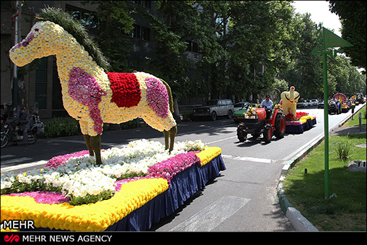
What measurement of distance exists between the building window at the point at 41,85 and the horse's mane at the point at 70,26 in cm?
1764

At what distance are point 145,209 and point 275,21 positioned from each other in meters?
26.4

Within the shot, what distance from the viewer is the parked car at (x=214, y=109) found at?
83.7ft

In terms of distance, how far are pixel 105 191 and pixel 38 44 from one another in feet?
9.53

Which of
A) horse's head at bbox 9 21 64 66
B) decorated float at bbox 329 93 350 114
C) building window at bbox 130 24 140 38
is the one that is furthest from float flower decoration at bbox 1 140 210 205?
decorated float at bbox 329 93 350 114

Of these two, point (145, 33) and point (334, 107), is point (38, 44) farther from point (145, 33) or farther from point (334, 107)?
point (334, 107)

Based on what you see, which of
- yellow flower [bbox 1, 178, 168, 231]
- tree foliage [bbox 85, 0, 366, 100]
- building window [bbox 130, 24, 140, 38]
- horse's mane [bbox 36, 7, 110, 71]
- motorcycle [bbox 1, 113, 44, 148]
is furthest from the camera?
building window [bbox 130, 24, 140, 38]

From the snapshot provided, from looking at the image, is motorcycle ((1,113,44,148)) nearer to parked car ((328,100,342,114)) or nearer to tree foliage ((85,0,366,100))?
tree foliage ((85,0,366,100))

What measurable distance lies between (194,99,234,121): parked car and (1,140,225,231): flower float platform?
1900cm

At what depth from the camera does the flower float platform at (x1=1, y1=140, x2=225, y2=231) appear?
10.6 ft

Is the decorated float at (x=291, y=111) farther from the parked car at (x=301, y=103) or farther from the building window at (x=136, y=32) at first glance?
the parked car at (x=301, y=103)

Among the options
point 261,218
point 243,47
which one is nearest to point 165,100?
point 261,218

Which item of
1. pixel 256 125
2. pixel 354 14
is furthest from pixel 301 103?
pixel 354 14

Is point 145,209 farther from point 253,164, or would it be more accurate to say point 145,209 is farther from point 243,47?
point 243,47

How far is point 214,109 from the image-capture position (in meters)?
26.0
